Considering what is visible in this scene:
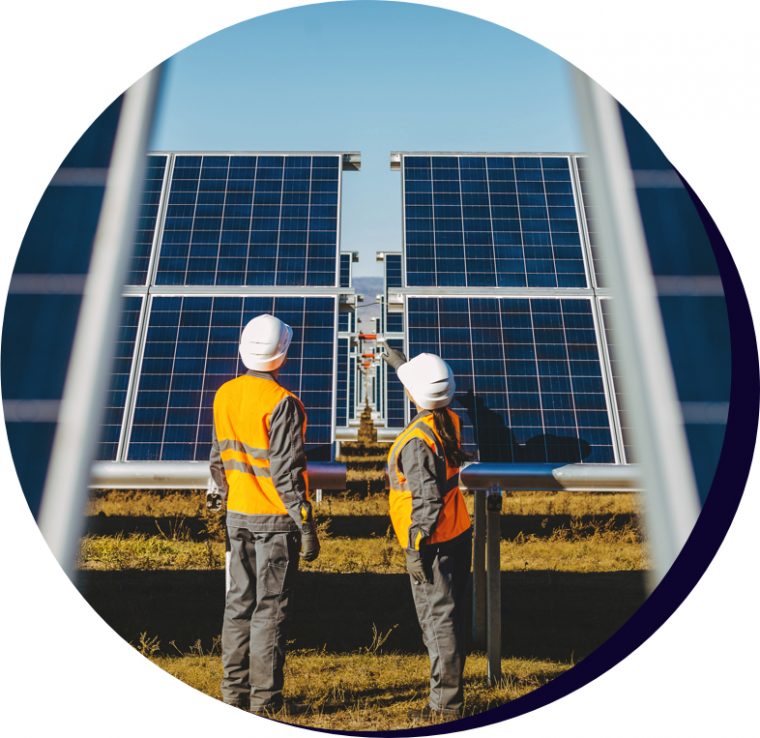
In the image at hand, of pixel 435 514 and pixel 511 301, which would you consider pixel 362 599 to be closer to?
pixel 435 514

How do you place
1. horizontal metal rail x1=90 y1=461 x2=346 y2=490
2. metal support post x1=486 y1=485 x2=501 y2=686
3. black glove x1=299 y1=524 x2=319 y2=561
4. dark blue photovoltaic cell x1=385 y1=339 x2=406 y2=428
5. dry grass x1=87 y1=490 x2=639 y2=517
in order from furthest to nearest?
dark blue photovoltaic cell x1=385 y1=339 x2=406 y2=428
dry grass x1=87 y1=490 x2=639 y2=517
metal support post x1=486 y1=485 x2=501 y2=686
horizontal metal rail x1=90 y1=461 x2=346 y2=490
black glove x1=299 y1=524 x2=319 y2=561

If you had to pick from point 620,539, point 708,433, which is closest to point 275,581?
point 708,433

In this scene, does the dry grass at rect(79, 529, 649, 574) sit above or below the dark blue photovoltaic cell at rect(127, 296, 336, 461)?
below

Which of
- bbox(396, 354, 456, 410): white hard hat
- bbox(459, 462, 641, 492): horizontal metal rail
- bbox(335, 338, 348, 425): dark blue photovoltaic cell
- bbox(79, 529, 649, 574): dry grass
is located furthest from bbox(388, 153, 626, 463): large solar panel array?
bbox(335, 338, 348, 425): dark blue photovoltaic cell

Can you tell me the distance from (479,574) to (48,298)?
11.5 ft

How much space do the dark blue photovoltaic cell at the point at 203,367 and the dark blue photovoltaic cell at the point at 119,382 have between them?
0.37ft

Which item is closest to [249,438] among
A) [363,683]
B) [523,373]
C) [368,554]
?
[363,683]

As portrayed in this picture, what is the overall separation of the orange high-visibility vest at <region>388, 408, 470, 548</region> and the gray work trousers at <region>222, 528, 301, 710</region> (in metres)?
0.60

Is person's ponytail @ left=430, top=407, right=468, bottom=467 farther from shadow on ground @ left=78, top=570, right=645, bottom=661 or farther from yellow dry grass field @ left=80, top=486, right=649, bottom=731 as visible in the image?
shadow on ground @ left=78, top=570, right=645, bottom=661

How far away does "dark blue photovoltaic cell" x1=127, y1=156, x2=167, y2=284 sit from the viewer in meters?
5.66

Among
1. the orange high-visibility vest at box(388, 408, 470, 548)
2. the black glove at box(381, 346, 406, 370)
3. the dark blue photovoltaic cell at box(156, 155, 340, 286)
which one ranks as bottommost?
the orange high-visibility vest at box(388, 408, 470, 548)

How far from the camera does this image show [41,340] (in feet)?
14.8

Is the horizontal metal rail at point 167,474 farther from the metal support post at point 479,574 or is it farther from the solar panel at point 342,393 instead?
the solar panel at point 342,393

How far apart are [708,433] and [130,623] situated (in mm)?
4328
